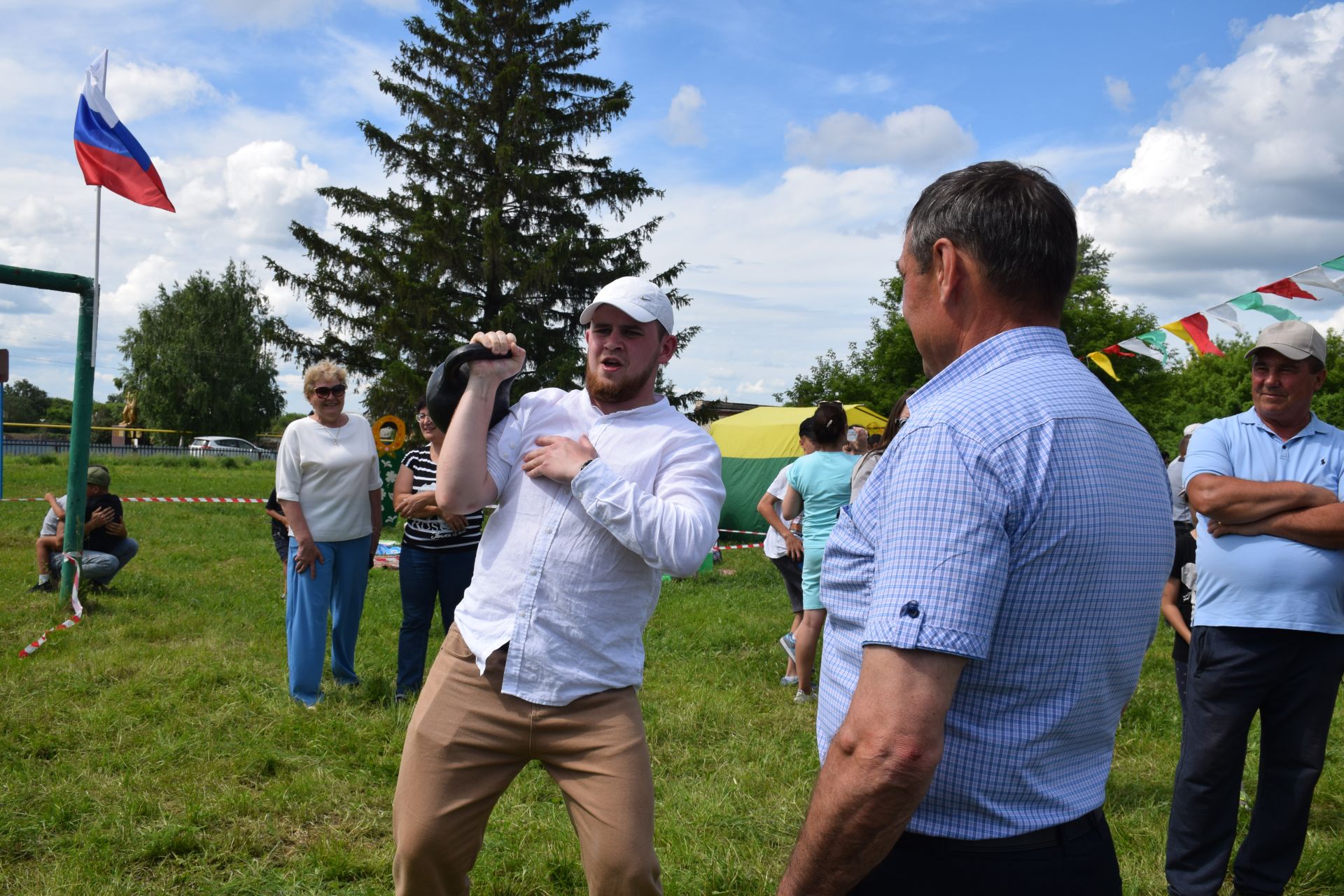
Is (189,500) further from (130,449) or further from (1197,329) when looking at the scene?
(130,449)

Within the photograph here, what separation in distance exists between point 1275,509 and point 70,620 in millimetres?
8596

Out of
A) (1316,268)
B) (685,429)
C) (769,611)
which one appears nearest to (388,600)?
(769,611)

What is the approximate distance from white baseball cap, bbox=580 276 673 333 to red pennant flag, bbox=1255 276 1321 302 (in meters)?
6.35

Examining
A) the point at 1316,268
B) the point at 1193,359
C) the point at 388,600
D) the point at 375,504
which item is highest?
the point at 1193,359

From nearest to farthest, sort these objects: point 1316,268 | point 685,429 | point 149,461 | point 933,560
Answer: point 933,560 < point 685,429 < point 1316,268 < point 149,461

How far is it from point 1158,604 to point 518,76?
79.8ft

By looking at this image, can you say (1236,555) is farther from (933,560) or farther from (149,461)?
(149,461)

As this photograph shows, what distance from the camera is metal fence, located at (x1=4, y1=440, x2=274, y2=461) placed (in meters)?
41.4

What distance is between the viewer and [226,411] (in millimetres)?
52781

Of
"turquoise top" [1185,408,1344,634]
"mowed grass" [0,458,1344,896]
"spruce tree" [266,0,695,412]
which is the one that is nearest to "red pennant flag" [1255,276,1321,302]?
"mowed grass" [0,458,1344,896]

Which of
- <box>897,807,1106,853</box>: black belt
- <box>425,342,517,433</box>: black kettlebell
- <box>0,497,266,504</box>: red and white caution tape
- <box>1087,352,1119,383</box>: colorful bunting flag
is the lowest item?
<box>0,497,266,504</box>: red and white caution tape

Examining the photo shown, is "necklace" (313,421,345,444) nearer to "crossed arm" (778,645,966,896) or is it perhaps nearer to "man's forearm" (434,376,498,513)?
"man's forearm" (434,376,498,513)

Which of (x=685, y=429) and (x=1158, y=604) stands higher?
(x=685, y=429)

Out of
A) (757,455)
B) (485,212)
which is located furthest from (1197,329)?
(485,212)
